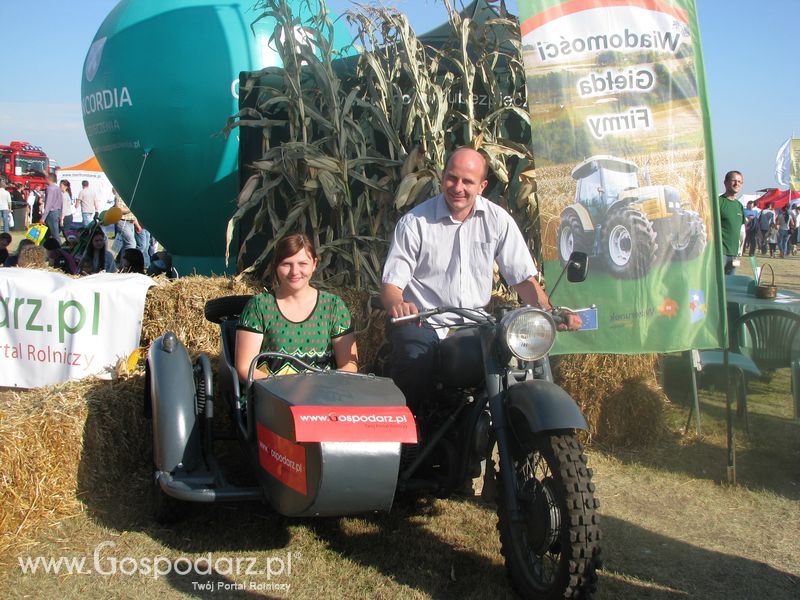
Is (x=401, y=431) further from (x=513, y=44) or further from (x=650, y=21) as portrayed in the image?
(x=513, y=44)

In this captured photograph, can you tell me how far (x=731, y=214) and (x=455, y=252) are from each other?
19.2 feet

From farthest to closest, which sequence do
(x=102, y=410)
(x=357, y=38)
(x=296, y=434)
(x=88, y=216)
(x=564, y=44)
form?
1. (x=88, y=216)
2. (x=357, y=38)
3. (x=564, y=44)
4. (x=102, y=410)
5. (x=296, y=434)

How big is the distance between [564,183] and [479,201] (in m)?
0.98

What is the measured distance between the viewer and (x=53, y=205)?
16.7 m

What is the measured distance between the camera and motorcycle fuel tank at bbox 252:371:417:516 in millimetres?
2688

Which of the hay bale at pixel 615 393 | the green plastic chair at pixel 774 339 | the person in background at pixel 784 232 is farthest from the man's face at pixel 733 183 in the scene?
the person in background at pixel 784 232

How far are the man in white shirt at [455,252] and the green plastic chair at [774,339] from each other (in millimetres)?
2508

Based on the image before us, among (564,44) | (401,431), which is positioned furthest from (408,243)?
(564,44)

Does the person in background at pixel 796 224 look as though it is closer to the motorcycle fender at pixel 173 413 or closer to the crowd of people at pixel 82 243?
the crowd of people at pixel 82 243

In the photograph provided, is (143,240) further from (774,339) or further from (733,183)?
(774,339)

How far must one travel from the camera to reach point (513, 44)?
587 cm

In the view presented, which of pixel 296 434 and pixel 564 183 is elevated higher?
pixel 564 183

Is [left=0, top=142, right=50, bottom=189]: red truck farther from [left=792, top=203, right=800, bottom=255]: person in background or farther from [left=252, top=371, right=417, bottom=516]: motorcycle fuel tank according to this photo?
[left=252, top=371, right=417, bottom=516]: motorcycle fuel tank

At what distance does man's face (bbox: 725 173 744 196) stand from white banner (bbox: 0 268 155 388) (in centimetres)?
671
